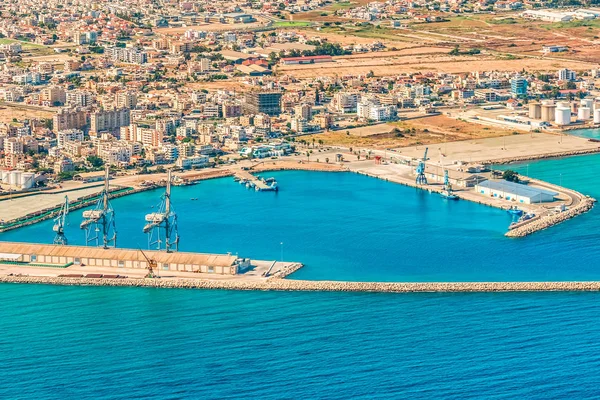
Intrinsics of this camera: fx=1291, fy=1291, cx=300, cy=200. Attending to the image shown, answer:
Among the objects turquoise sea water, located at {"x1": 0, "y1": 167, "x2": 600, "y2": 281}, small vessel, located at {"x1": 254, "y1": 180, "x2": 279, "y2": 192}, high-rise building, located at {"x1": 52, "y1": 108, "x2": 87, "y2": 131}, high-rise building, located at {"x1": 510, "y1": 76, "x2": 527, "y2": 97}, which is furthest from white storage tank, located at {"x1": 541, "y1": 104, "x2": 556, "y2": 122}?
high-rise building, located at {"x1": 52, "y1": 108, "x2": 87, "y2": 131}

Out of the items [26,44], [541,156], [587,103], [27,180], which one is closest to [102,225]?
[27,180]

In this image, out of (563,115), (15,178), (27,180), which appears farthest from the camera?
(563,115)

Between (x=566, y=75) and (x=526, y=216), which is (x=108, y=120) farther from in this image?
(x=566, y=75)

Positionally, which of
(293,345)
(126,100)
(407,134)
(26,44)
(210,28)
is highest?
(210,28)

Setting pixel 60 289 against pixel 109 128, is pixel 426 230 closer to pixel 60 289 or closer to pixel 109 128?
pixel 60 289

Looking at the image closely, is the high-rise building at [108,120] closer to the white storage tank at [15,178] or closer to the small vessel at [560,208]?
the white storage tank at [15,178]
